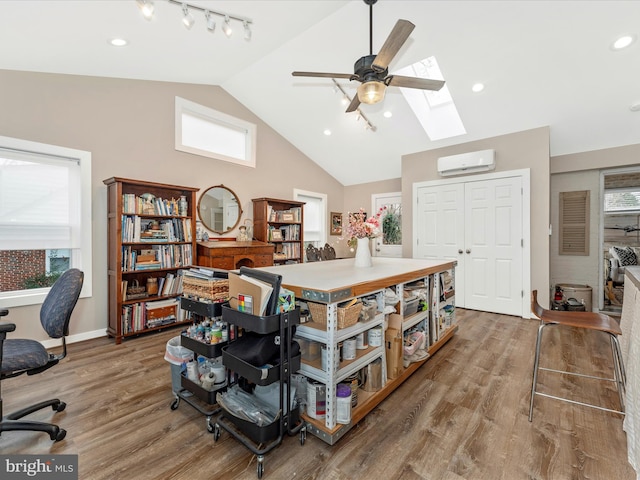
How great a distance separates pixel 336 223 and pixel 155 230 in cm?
383

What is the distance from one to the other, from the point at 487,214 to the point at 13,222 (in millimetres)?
5656

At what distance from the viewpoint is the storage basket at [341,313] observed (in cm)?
161

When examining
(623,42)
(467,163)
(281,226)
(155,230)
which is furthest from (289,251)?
(623,42)

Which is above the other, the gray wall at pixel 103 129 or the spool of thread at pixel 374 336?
the gray wall at pixel 103 129

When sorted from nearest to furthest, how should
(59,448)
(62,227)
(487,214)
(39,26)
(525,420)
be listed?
(59,448) < (525,420) < (39,26) < (62,227) < (487,214)

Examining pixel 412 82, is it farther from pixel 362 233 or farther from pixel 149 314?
pixel 149 314

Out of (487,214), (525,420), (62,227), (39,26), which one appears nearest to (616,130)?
(487,214)

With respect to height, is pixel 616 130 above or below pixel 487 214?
above

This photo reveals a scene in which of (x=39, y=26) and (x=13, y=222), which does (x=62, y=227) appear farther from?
(x=39, y=26)

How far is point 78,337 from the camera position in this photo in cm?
310

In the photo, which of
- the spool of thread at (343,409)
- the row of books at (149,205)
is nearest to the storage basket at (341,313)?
the spool of thread at (343,409)

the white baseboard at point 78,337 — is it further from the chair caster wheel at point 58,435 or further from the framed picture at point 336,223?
the framed picture at point 336,223

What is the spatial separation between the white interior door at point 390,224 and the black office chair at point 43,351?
5.01 metres

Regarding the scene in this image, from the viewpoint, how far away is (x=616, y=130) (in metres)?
3.71
